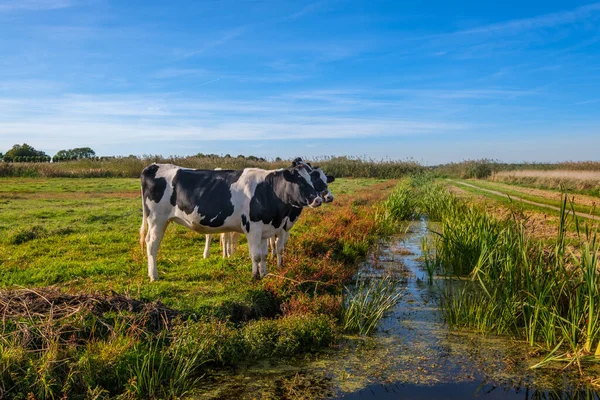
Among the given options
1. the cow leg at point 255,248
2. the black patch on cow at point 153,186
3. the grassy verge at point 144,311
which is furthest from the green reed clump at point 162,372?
the black patch on cow at point 153,186

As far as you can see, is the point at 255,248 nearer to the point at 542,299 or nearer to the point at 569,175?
the point at 542,299

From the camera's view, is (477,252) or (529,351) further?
(477,252)

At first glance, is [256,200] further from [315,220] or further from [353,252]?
[315,220]

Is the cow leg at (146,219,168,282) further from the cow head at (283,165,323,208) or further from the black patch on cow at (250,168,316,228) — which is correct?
the cow head at (283,165,323,208)

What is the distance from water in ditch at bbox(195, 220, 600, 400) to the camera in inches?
183

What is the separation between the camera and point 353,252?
1022cm

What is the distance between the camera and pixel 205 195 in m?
7.69

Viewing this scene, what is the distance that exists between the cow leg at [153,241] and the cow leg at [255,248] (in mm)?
1471

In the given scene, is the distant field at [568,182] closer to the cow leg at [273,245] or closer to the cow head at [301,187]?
the cow leg at [273,245]

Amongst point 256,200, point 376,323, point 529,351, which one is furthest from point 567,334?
point 256,200

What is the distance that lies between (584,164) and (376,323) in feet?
162

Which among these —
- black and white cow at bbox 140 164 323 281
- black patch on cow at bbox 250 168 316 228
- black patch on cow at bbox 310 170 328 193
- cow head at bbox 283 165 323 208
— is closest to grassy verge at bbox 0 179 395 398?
black and white cow at bbox 140 164 323 281

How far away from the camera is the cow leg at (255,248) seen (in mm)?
7523

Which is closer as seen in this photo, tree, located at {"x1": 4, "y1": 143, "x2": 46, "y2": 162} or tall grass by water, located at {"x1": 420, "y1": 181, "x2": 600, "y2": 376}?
tall grass by water, located at {"x1": 420, "y1": 181, "x2": 600, "y2": 376}
